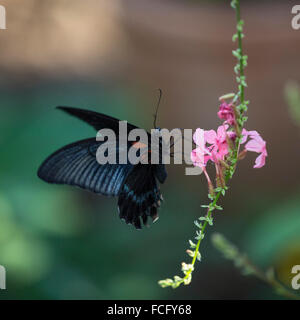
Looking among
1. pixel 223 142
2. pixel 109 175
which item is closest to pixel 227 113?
pixel 223 142

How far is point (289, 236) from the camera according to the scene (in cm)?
205

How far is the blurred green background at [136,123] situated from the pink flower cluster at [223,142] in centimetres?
108

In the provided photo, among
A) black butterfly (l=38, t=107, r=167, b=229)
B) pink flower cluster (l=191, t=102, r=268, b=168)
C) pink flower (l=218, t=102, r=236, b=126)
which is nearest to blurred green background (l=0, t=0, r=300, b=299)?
black butterfly (l=38, t=107, r=167, b=229)

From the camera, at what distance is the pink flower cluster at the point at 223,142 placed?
3.26 ft

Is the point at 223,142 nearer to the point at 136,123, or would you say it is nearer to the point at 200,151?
the point at 200,151

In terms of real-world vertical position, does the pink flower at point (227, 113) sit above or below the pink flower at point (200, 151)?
above

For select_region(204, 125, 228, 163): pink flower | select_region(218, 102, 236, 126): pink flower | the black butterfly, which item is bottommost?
the black butterfly

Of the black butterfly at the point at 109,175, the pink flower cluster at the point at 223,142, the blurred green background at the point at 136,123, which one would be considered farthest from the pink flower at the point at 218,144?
the blurred green background at the point at 136,123

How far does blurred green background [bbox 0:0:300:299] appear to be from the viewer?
2422mm

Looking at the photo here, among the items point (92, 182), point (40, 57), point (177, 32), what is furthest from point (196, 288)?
point (40, 57)

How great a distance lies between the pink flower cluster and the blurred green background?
3.56 feet

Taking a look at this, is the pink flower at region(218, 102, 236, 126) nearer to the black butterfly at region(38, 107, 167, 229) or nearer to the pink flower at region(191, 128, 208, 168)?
the pink flower at region(191, 128, 208, 168)

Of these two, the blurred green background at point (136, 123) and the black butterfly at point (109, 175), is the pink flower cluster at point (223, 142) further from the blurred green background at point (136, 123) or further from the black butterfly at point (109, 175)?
the blurred green background at point (136, 123)

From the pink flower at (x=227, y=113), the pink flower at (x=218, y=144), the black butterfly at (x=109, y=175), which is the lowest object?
the black butterfly at (x=109, y=175)
